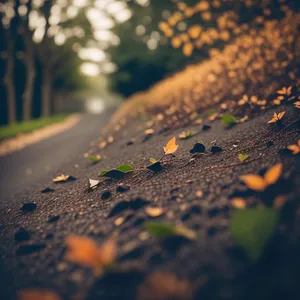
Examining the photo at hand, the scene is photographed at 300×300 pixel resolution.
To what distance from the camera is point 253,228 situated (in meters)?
0.71

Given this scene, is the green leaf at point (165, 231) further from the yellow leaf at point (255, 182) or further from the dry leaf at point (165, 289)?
the yellow leaf at point (255, 182)

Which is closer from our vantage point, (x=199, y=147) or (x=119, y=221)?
(x=119, y=221)

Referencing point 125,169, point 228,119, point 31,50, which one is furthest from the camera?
point 31,50

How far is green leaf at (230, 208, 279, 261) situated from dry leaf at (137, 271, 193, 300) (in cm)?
20

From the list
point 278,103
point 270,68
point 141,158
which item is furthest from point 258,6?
point 141,158

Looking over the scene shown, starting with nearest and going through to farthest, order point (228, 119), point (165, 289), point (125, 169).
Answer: point (165, 289) → point (125, 169) → point (228, 119)

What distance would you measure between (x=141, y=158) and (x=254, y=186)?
1205 mm

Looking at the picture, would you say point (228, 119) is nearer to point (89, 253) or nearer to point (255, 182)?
point (255, 182)

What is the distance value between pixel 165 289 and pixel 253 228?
0.32 m

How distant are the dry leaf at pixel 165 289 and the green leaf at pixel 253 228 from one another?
20 cm

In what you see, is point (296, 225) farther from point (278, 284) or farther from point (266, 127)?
point (266, 127)

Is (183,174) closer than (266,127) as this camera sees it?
Yes

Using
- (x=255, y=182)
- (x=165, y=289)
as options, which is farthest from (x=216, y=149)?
(x=165, y=289)

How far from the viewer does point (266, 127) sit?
1.78 meters
